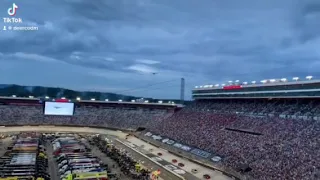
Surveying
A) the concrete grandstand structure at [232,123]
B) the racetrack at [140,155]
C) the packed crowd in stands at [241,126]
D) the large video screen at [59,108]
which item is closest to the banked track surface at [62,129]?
the racetrack at [140,155]

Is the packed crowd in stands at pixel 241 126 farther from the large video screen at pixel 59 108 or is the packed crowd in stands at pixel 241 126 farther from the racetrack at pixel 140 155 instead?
the racetrack at pixel 140 155

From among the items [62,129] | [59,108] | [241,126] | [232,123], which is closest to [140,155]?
[232,123]

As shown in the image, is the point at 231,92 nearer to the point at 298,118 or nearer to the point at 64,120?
the point at 298,118

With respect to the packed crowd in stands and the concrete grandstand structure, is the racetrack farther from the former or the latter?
the packed crowd in stands

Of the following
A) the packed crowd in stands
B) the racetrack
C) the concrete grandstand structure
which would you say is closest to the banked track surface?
the racetrack

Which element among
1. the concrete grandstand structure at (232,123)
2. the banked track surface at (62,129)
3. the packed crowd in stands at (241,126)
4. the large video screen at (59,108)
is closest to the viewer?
the packed crowd in stands at (241,126)

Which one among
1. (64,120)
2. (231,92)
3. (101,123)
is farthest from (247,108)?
(64,120)
